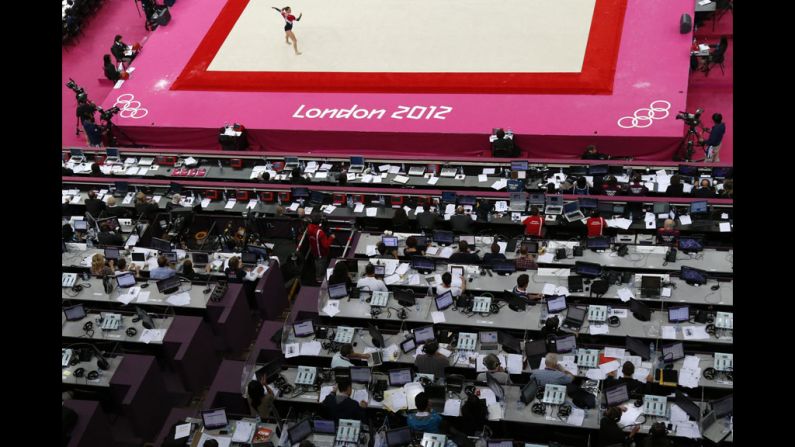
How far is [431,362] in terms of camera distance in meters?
13.1

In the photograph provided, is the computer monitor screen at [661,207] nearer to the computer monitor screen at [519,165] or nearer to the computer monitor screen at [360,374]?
the computer monitor screen at [519,165]

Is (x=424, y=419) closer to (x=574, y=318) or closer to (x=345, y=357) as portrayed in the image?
(x=345, y=357)

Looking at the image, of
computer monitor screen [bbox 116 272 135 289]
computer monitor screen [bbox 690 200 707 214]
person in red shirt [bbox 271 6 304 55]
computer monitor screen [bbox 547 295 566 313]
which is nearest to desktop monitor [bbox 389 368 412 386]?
computer monitor screen [bbox 547 295 566 313]

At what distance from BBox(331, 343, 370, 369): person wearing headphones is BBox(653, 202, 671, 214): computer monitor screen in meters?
7.06

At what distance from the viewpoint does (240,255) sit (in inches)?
665

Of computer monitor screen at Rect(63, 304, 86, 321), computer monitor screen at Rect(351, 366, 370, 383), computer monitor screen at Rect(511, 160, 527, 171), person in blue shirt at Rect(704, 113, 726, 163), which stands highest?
person in blue shirt at Rect(704, 113, 726, 163)

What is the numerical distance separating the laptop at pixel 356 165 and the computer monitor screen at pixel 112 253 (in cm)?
559

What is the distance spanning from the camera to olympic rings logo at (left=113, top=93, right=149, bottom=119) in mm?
22859

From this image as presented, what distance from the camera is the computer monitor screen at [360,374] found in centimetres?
1304

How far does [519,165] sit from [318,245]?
496cm

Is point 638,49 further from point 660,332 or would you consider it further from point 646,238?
point 660,332

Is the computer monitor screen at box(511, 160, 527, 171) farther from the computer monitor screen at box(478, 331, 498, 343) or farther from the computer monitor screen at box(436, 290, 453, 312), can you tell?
the computer monitor screen at box(478, 331, 498, 343)

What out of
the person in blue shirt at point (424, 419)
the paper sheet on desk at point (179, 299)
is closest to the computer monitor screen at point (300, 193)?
the paper sheet on desk at point (179, 299)
